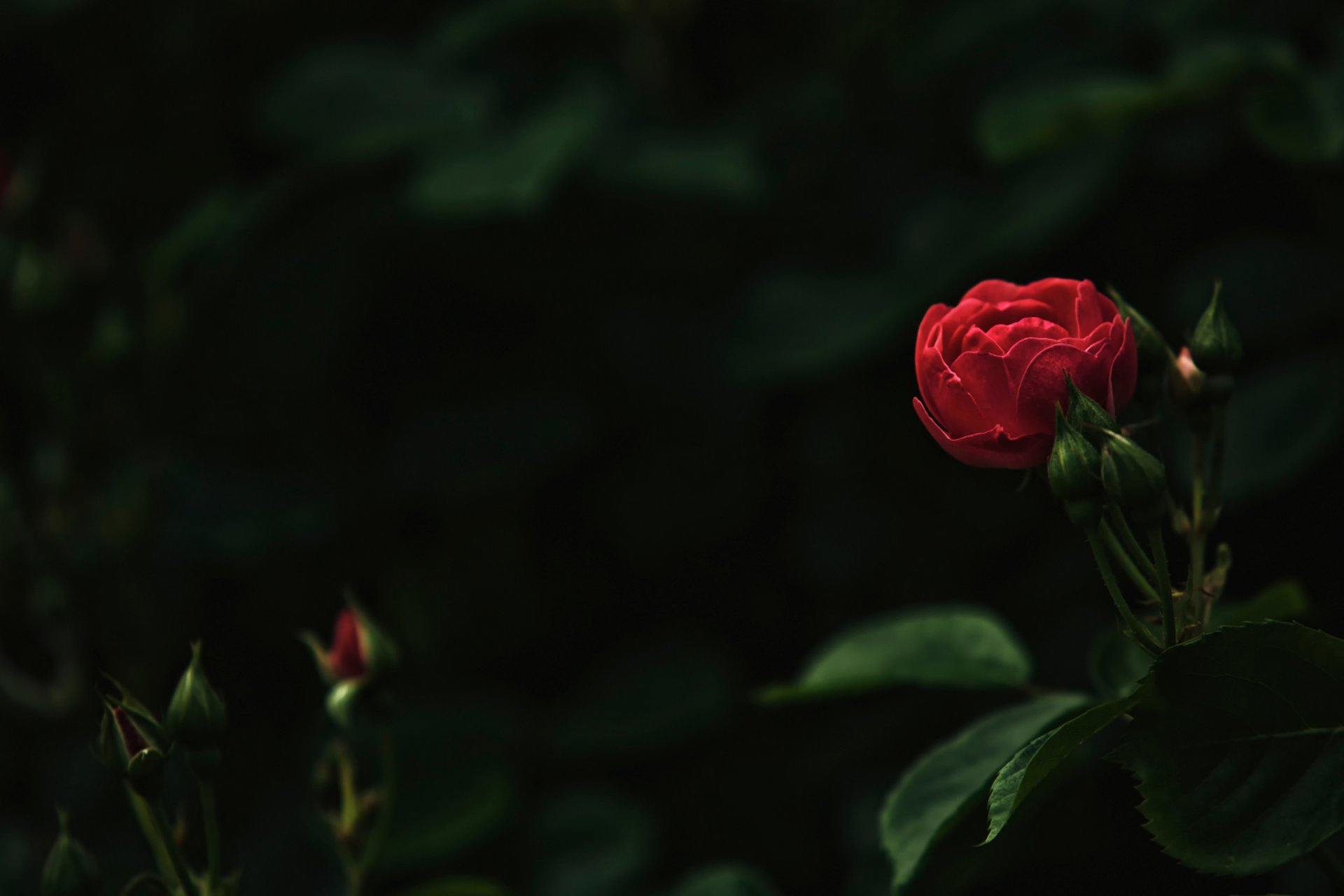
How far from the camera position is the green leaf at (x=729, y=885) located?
917mm

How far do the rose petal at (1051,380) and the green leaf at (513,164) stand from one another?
77 cm

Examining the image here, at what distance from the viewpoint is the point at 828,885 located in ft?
5.38

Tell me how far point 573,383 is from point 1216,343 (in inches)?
44.0

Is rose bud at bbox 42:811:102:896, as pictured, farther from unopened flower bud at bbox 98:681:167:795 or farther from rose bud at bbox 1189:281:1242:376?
rose bud at bbox 1189:281:1242:376

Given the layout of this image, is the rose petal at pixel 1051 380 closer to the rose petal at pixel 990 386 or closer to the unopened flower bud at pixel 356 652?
the rose petal at pixel 990 386

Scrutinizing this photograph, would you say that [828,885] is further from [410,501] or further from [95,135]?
[95,135]

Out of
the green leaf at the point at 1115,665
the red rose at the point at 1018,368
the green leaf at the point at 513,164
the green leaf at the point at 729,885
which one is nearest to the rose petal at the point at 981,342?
the red rose at the point at 1018,368

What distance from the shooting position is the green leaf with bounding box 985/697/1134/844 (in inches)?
23.0

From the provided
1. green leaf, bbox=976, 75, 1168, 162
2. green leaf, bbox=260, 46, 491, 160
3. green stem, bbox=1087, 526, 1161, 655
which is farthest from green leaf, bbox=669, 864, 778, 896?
green leaf, bbox=260, 46, 491, 160

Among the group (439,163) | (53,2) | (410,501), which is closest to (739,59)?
(439,163)

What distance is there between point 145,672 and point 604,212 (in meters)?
0.86

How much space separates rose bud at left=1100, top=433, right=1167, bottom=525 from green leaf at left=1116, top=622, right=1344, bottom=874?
71 mm

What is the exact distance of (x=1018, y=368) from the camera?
0.65 m

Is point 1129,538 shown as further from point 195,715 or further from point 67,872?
point 67,872
